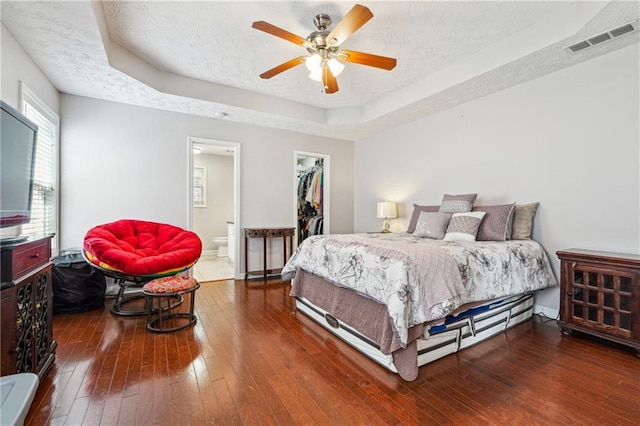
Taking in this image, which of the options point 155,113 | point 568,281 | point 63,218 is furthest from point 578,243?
point 63,218

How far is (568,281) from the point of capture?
2.48 metres

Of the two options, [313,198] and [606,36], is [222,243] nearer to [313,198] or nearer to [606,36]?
[313,198]

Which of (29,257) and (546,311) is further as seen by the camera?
(546,311)

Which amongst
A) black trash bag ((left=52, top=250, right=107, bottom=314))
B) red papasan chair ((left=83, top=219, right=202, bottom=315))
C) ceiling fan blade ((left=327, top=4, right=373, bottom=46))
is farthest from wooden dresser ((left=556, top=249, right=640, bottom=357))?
black trash bag ((left=52, top=250, right=107, bottom=314))

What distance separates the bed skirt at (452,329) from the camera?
6.64 feet

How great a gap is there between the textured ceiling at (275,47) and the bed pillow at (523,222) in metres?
1.38

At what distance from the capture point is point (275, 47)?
9.34 ft

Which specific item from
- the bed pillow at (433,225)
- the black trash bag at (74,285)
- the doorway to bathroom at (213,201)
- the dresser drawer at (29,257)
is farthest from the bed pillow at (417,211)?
the doorway to bathroom at (213,201)

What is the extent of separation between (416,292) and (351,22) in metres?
1.93

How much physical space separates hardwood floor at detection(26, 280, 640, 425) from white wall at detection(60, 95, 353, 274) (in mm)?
1650

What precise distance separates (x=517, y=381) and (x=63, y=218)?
4.80m

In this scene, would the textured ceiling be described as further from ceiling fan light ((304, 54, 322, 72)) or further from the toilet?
the toilet

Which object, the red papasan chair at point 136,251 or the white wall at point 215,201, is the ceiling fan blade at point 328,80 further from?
the white wall at point 215,201

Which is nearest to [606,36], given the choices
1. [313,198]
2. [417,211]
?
[417,211]
